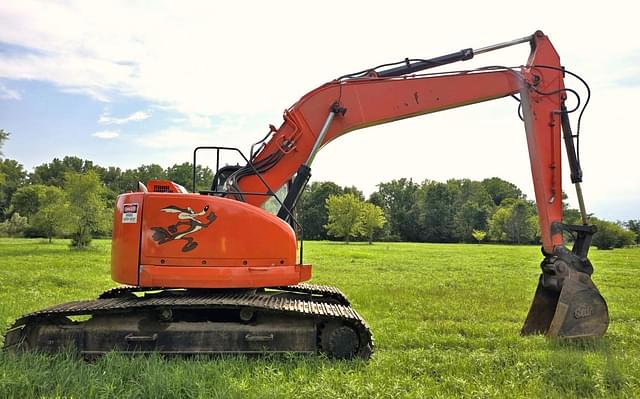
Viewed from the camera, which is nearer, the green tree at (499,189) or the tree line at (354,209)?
the tree line at (354,209)

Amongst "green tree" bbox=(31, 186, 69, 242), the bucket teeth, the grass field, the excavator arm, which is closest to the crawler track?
the grass field

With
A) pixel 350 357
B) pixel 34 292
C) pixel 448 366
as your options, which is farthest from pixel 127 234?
pixel 34 292

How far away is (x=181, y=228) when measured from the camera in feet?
19.9

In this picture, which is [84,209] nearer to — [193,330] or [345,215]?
[193,330]

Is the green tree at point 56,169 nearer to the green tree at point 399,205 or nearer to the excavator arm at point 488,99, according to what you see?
the green tree at point 399,205

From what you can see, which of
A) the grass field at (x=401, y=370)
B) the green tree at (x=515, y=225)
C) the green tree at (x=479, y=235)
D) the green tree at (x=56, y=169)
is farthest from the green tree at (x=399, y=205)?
the grass field at (x=401, y=370)

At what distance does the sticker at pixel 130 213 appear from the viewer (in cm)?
614

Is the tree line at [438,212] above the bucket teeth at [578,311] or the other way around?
above

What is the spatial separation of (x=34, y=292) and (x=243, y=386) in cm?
924

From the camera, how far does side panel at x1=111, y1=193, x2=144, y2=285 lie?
610cm

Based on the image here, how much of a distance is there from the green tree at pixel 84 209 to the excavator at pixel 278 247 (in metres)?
28.5

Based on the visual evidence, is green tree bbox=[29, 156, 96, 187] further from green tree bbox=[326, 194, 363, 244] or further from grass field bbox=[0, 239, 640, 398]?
grass field bbox=[0, 239, 640, 398]

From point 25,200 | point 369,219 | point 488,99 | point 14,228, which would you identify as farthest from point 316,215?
point 488,99

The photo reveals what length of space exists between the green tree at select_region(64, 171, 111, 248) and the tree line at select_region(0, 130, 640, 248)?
2.3 inches
